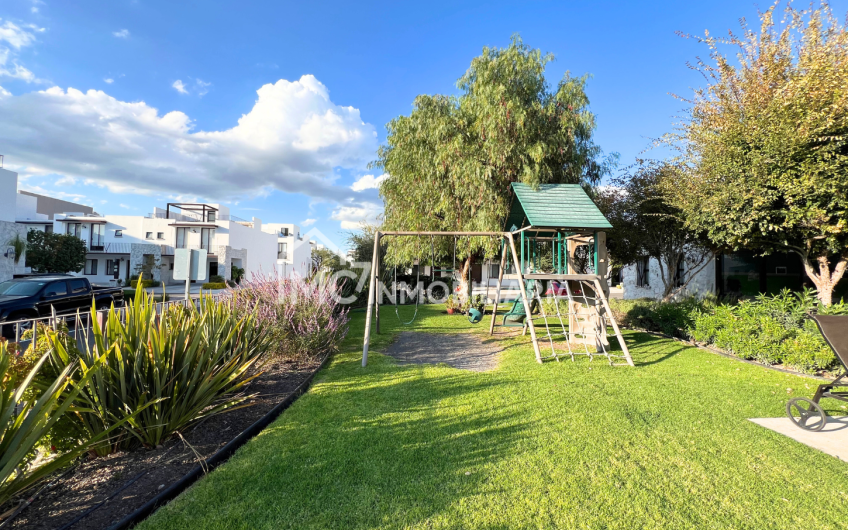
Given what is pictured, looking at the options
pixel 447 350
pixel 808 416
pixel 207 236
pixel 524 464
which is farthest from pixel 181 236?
pixel 808 416

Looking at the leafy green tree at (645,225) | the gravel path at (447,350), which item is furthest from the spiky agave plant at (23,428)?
the leafy green tree at (645,225)

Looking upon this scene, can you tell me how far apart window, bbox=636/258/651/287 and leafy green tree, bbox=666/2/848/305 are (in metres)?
10.6

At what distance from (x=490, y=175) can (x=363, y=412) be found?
876cm

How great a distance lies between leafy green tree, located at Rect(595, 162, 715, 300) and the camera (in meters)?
11.0

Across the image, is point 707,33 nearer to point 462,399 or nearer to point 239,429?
point 462,399

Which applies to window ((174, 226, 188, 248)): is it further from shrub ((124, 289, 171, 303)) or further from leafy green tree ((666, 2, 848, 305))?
leafy green tree ((666, 2, 848, 305))

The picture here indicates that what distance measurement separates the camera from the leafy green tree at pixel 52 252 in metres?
23.6

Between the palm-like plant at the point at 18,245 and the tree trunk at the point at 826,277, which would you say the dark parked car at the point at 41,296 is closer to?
the palm-like plant at the point at 18,245

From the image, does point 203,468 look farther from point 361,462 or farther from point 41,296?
point 41,296

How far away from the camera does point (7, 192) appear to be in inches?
1057

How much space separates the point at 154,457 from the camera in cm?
322

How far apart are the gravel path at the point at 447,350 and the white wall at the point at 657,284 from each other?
7.39 meters

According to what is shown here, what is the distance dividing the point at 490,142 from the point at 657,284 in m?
11.0

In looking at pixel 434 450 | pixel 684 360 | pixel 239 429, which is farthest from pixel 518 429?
pixel 684 360
